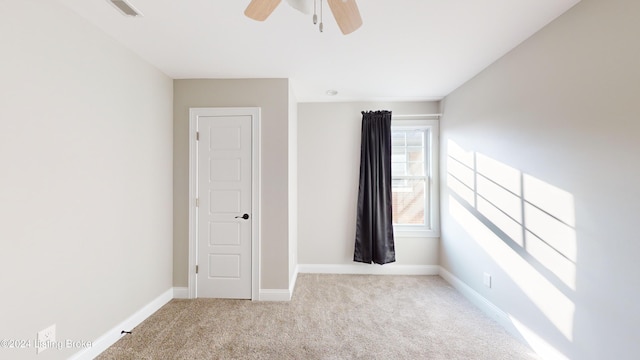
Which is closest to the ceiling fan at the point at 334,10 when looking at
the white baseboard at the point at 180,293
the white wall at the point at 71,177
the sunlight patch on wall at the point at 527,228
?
the white wall at the point at 71,177

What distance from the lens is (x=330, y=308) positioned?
2754 millimetres

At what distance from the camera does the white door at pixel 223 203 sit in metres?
2.96

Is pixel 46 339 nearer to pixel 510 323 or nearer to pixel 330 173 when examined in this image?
pixel 330 173

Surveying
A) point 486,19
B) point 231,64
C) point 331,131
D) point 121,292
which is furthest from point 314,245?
point 486,19

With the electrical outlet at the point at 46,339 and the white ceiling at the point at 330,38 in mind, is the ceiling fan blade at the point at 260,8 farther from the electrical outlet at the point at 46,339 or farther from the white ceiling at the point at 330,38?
the electrical outlet at the point at 46,339

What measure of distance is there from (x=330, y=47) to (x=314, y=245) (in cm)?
263

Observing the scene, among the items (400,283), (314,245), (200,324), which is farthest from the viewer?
(314,245)

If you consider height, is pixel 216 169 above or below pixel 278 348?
above

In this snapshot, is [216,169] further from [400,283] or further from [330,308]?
[400,283]

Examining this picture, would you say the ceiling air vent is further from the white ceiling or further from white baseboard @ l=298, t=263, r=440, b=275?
white baseboard @ l=298, t=263, r=440, b=275

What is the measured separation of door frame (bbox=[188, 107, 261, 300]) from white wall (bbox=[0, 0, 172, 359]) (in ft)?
1.21

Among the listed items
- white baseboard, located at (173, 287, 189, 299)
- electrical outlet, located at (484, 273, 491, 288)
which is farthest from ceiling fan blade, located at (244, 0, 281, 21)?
electrical outlet, located at (484, 273, 491, 288)

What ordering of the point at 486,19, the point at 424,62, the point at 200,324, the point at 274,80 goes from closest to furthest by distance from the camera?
the point at 486,19 → the point at 200,324 → the point at 424,62 → the point at 274,80

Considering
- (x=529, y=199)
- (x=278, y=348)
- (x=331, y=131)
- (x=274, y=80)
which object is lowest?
(x=278, y=348)
